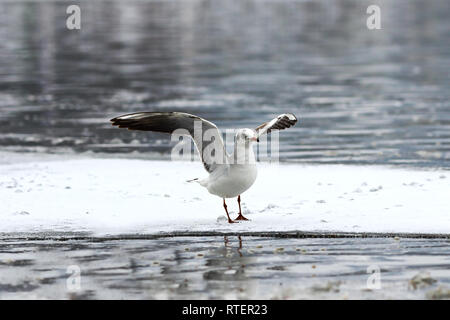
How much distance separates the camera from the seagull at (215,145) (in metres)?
9.26

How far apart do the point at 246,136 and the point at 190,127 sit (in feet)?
2.24

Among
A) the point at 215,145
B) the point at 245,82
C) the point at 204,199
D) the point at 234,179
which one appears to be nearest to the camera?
the point at 234,179

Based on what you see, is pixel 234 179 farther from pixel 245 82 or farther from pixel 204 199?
pixel 245 82

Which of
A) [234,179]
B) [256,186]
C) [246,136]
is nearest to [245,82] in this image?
[256,186]

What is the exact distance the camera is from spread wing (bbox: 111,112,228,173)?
9.35 metres

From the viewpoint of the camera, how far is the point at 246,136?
9.09 metres

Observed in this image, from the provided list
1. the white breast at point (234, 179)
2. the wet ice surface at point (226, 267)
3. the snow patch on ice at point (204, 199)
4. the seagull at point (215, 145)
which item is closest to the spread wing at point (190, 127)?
the seagull at point (215, 145)

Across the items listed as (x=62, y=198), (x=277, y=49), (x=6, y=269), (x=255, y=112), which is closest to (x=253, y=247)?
(x=6, y=269)

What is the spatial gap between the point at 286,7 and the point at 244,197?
53749 mm

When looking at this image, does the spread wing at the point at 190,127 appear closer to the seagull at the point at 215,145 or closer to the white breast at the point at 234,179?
the seagull at the point at 215,145

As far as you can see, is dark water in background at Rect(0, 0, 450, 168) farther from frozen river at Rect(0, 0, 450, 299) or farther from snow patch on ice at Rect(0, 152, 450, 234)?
snow patch on ice at Rect(0, 152, 450, 234)

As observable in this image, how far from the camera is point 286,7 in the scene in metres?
63.9

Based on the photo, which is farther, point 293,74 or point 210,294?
point 293,74
